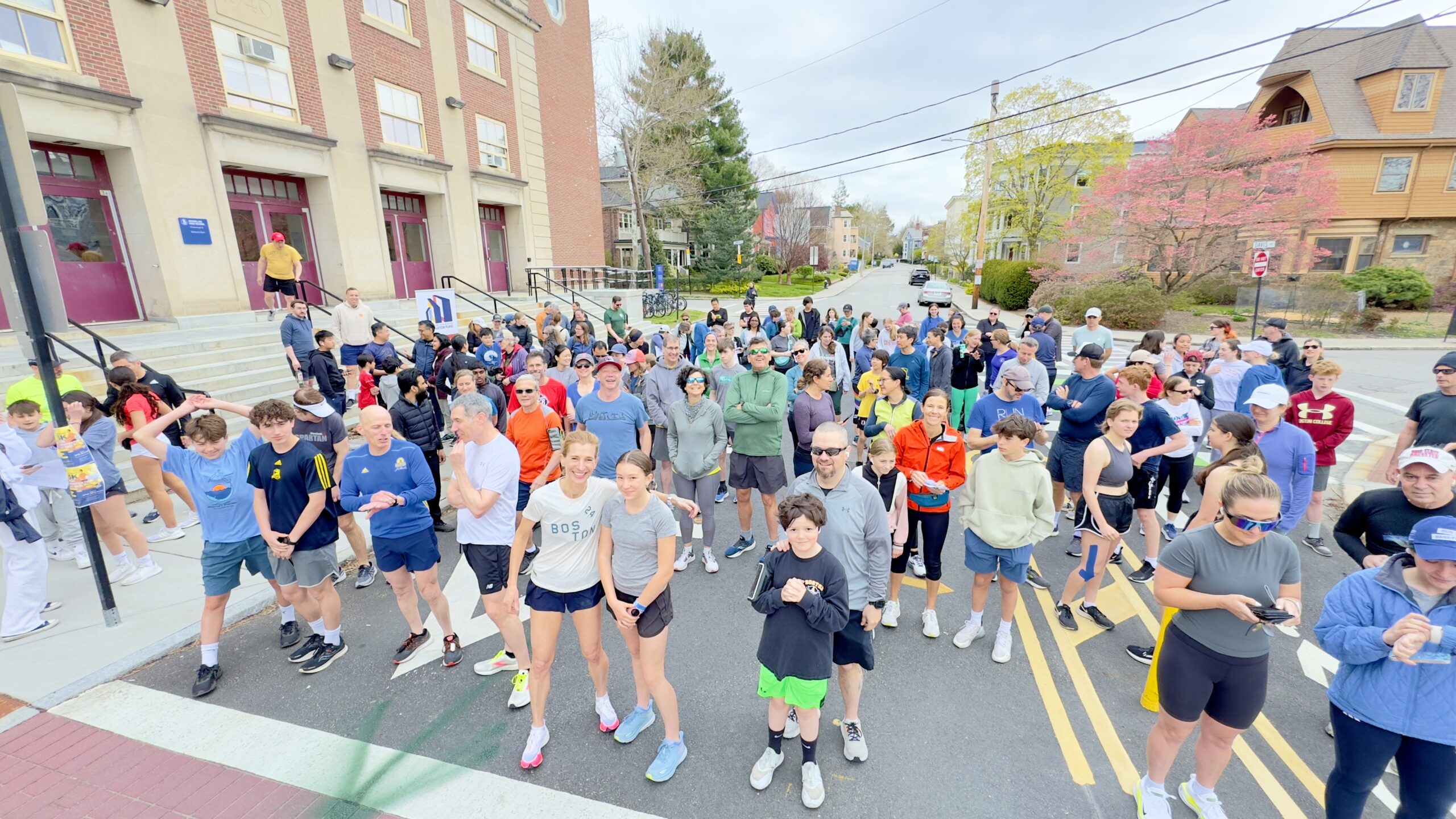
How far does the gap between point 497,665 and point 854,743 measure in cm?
267

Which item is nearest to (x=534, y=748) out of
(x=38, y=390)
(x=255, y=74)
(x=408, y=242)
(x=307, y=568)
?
(x=307, y=568)

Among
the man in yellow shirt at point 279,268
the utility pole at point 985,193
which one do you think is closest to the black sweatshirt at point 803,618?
the man in yellow shirt at point 279,268

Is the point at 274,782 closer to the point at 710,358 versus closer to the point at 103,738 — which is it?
the point at 103,738

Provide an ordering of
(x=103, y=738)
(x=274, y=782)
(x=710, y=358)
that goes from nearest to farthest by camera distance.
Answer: (x=274, y=782), (x=103, y=738), (x=710, y=358)

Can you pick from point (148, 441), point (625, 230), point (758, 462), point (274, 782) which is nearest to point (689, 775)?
point (274, 782)

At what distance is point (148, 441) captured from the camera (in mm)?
4402

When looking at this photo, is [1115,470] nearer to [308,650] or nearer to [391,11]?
[308,650]

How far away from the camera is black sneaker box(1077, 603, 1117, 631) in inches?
187

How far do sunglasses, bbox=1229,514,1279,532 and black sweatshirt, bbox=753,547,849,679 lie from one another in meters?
1.90

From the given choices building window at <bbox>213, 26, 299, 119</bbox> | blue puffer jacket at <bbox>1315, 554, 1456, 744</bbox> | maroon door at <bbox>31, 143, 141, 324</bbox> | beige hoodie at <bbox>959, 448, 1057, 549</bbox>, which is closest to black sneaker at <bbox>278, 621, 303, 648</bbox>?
beige hoodie at <bbox>959, 448, 1057, 549</bbox>

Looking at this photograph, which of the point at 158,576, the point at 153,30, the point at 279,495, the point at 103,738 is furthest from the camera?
the point at 153,30

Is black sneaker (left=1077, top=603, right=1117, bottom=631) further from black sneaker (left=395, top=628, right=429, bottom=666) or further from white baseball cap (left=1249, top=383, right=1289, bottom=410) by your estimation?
black sneaker (left=395, top=628, right=429, bottom=666)

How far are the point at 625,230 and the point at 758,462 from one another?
147 feet

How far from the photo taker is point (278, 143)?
1258cm
